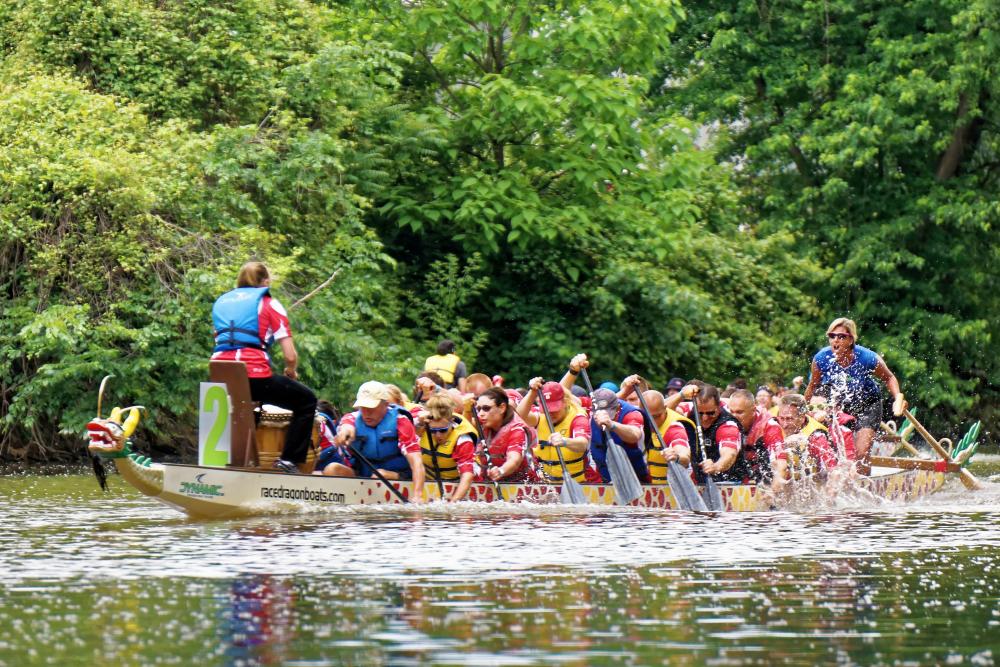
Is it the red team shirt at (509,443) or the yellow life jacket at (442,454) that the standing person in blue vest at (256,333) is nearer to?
the yellow life jacket at (442,454)

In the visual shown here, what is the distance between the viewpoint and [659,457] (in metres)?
16.8

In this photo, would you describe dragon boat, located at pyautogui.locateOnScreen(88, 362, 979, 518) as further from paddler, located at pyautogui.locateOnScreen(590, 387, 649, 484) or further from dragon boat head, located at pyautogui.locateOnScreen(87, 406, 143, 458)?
paddler, located at pyautogui.locateOnScreen(590, 387, 649, 484)

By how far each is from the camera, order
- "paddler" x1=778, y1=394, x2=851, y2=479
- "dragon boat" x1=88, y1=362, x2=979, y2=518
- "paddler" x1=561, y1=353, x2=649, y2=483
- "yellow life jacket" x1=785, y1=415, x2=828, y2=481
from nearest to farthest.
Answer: "dragon boat" x1=88, y1=362, x2=979, y2=518 → "paddler" x1=561, y1=353, x2=649, y2=483 → "yellow life jacket" x1=785, y1=415, x2=828, y2=481 → "paddler" x1=778, y1=394, x2=851, y2=479

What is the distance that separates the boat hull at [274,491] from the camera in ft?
48.2

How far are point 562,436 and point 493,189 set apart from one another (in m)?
11.1

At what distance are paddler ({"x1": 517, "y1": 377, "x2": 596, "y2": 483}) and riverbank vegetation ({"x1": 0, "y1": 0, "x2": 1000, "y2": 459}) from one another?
21.6ft

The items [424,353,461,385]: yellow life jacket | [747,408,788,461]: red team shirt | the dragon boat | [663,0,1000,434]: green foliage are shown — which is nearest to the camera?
the dragon boat

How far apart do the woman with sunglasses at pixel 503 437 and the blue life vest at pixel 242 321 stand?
2.44 metres

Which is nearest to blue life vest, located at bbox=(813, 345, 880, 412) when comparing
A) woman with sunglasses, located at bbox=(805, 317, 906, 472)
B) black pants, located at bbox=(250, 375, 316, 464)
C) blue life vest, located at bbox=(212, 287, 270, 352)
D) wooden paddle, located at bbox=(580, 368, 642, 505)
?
woman with sunglasses, located at bbox=(805, 317, 906, 472)

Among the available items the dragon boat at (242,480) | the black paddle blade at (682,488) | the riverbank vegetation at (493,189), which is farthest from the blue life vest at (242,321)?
the riverbank vegetation at (493,189)

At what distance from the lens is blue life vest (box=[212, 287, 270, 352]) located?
1465 centimetres

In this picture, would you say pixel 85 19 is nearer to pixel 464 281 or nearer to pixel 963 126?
pixel 464 281

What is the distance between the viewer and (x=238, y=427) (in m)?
14.9

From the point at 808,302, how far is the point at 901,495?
1286cm
